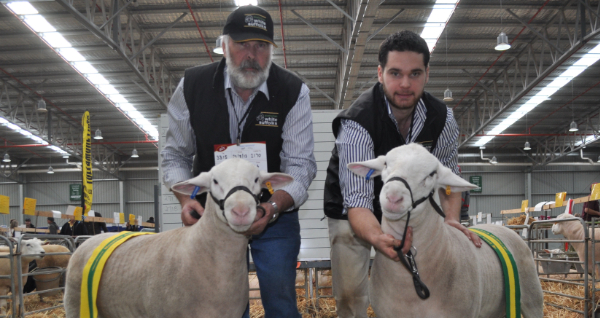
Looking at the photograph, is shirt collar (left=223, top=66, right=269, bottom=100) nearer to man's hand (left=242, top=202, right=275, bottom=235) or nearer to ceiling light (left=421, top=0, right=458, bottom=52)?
man's hand (left=242, top=202, right=275, bottom=235)

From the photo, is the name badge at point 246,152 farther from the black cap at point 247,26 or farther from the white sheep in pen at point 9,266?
the white sheep in pen at point 9,266

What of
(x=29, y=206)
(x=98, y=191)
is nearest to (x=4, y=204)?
(x=29, y=206)

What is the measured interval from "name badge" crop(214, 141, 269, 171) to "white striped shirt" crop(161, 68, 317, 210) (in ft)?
0.27

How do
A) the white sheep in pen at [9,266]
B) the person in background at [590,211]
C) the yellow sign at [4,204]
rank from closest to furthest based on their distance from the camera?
1. the white sheep in pen at [9,266]
2. the yellow sign at [4,204]
3. the person in background at [590,211]

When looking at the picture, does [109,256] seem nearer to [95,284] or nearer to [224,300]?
[95,284]

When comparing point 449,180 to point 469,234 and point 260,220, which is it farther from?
point 260,220

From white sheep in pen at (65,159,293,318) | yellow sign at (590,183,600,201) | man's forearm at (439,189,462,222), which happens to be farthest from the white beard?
yellow sign at (590,183,600,201)

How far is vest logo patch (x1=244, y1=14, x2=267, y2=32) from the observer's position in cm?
280

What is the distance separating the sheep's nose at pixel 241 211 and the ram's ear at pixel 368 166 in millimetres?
646

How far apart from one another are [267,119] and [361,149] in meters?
0.56

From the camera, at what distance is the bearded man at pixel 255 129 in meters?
2.79

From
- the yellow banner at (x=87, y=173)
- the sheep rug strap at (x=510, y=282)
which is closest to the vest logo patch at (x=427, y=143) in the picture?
the sheep rug strap at (x=510, y=282)

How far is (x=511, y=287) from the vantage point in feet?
9.86

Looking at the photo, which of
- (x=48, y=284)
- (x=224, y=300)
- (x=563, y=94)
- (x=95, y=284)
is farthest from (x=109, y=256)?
(x=563, y=94)
